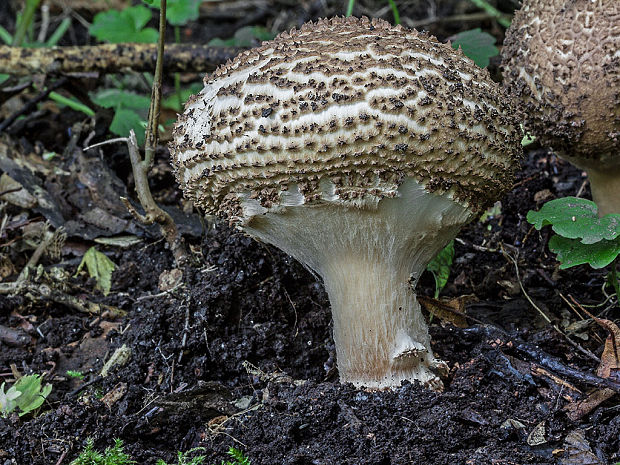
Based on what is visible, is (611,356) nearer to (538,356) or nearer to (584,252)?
(538,356)

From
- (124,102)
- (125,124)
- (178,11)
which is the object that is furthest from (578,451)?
(178,11)

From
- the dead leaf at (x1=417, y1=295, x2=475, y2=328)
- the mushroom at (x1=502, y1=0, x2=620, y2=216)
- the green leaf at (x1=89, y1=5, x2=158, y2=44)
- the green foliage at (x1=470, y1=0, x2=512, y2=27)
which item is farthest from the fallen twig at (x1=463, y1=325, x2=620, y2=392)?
the green foliage at (x1=470, y1=0, x2=512, y2=27)

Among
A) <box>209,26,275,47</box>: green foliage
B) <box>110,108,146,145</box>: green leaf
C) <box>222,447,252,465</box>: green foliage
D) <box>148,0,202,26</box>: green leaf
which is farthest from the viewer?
<box>209,26,275,47</box>: green foliage

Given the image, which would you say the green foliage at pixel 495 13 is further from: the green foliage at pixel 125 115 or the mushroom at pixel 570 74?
the green foliage at pixel 125 115

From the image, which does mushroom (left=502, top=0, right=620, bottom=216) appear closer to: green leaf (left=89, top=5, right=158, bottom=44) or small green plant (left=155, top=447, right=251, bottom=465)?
small green plant (left=155, top=447, right=251, bottom=465)

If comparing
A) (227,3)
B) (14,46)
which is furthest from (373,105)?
(227,3)

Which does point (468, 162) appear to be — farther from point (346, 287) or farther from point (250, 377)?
point (250, 377)
